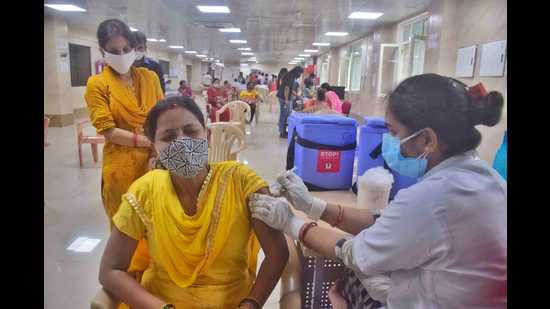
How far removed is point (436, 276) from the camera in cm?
85

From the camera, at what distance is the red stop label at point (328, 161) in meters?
1.68

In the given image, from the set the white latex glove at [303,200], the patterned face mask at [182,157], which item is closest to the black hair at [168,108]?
the patterned face mask at [182,157]

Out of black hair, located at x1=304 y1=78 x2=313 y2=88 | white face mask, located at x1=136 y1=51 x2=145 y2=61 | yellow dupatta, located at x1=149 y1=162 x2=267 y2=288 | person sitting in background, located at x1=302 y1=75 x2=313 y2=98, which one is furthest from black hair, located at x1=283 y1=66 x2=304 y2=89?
yellow dupatta, located at x1=149 y1=162 x2=267 y2=288

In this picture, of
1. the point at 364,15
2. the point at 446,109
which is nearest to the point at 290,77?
the point at 364,15

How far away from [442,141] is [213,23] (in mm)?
8111

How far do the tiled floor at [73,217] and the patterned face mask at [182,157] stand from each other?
A: 16.6 inches

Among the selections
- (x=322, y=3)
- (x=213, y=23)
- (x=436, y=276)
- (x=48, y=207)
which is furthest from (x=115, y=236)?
(x=213, y=23)

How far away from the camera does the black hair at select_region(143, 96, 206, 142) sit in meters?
1.21

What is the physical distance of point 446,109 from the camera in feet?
2.70

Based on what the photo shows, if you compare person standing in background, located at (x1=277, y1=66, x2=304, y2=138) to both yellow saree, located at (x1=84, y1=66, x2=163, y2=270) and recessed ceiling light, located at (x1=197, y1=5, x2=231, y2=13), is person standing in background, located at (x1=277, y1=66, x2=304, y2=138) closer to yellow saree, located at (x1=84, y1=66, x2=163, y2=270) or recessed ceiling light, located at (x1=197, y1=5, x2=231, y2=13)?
recessed ceiling light, located at (x1=197, y1=5, x2=231, y2=13)

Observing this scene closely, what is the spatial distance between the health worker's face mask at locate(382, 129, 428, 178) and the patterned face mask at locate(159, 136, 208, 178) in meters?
0.56

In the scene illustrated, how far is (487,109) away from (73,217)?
315 cm

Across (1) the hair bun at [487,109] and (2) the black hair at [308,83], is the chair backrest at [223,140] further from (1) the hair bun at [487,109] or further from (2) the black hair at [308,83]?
(2) the black hair at [308,83]
